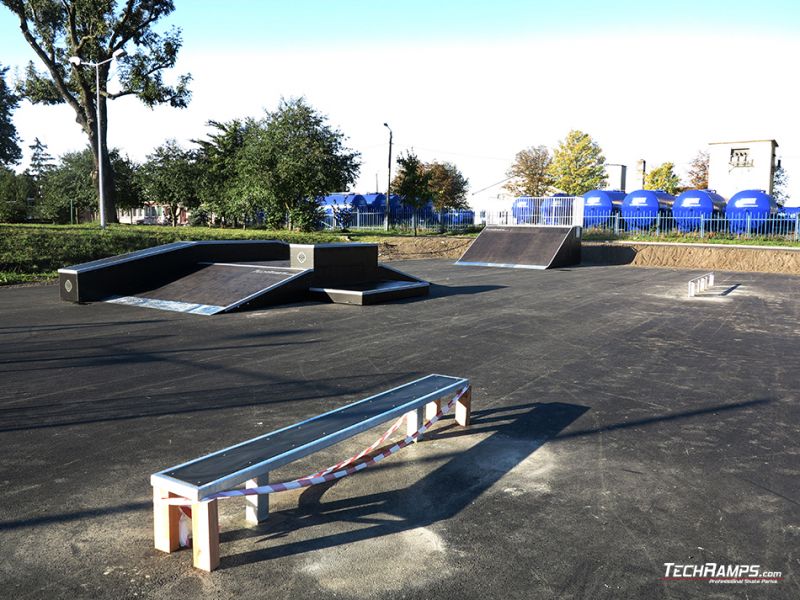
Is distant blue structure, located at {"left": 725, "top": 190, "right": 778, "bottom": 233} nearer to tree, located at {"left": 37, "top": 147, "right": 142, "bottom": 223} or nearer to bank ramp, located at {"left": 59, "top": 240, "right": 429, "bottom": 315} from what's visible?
bank ramp, located at {"left": 59, "top": 240, "right": 429, "bottom": 315}

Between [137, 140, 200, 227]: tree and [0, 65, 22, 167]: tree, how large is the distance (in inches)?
1012

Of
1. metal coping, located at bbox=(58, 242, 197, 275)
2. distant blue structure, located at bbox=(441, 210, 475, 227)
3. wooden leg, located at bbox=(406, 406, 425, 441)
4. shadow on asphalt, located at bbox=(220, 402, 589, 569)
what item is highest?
distant blue structure, located at bbox=(441, 210, 475, 227)

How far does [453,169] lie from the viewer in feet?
221

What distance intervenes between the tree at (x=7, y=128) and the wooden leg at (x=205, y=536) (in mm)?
74100

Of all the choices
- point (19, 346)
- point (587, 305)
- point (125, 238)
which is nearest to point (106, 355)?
point (19, 346)

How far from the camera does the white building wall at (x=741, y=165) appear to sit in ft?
180

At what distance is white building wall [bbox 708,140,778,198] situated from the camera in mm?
54925

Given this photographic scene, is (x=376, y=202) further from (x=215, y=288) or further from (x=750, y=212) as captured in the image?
(x=215, y=288)

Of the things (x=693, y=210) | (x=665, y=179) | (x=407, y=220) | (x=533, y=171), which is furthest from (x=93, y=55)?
(x=665, y=179)

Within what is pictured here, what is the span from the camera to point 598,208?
35469 mm

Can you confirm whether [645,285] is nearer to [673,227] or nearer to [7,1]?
[673,227]

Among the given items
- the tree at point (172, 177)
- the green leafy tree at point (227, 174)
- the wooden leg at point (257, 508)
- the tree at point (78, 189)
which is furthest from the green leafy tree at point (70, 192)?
the wooden leg at point (257, 508)

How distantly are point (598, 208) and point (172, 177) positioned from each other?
102 ft

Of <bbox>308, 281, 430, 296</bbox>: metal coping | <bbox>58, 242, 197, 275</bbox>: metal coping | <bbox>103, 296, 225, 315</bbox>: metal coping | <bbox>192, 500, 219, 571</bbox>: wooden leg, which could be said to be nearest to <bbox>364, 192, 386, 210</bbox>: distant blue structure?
<bbox>308, 281, 430, 296</bbox>: metal coping
